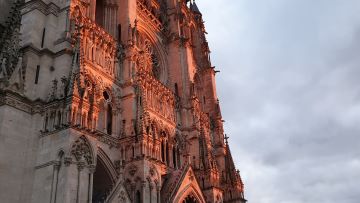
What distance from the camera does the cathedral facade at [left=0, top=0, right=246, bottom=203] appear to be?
1714cm

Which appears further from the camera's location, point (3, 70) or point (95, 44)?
point (95, 44)

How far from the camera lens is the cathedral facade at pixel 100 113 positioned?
17.1 meters

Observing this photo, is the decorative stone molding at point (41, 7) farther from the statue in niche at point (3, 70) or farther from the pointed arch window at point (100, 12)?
the pointed arch window at point (100, 12)

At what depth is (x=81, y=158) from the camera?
17219 mm

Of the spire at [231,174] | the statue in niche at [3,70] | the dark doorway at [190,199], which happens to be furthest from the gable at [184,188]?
the statue in niche at [3,70]

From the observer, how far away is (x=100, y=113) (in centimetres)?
2275

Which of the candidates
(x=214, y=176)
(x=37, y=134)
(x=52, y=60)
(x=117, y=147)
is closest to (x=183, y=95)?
(x=214, y=176)

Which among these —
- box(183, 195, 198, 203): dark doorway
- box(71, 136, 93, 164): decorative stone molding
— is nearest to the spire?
box(183, 195, 198, 203): dark doorway

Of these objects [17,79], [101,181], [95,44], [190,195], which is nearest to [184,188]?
[190,195]

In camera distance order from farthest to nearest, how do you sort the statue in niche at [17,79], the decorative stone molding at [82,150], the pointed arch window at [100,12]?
the pointed arch window at [100,12]
the statue in niche at [17,79]
the decorative stone molding at [82,150]

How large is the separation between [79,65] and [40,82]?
205 cm

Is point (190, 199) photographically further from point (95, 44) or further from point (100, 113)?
point (95, 44)

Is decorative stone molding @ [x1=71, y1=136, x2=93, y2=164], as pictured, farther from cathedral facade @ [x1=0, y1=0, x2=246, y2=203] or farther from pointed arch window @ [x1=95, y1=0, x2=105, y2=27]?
pointed arch window @ [x1=95, y1=0, x2=105, y2=27]

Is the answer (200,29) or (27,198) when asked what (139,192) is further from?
(200,29)
